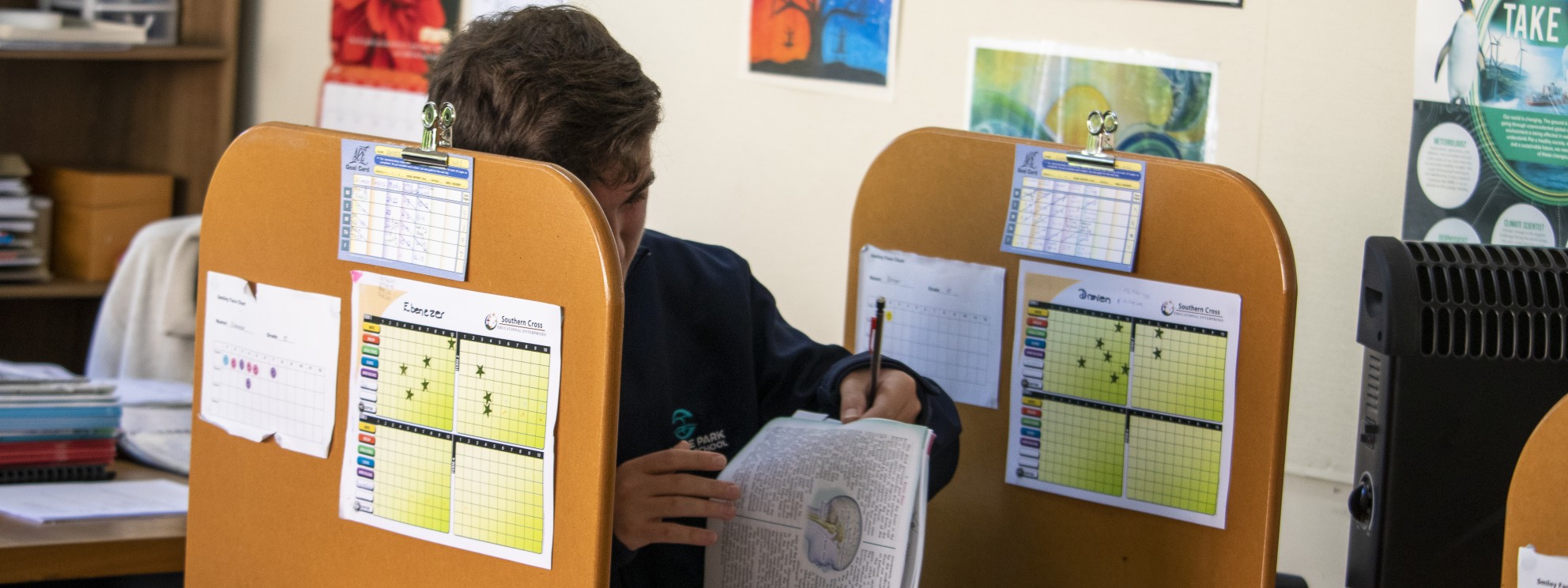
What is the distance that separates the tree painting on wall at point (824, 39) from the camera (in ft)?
6.30

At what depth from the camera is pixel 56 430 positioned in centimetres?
170

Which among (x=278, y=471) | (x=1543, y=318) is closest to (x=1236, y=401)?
(x=1543, y=318)

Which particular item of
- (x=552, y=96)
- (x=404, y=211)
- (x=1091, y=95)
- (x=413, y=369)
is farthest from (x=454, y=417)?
(x=1091, y=95)

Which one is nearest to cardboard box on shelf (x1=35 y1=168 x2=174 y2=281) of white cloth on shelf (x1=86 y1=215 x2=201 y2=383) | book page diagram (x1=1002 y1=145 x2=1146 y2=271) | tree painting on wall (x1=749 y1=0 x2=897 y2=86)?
white cloth on shelf (x1=86 y1=215 x2=201 y2=383)

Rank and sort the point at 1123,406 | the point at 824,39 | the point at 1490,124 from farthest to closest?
the point at 824,39 < the point at 1490,124 < the point at 1123,406

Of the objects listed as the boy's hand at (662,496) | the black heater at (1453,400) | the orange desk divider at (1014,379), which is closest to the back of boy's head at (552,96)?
the boy's hand at (662,496)

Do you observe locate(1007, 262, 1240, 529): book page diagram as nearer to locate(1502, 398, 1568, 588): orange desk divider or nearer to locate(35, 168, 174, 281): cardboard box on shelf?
locate(1502, 398, 1568, 588): orange desk divider

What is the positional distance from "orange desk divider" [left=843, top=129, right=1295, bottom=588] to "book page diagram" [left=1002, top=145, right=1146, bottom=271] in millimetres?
11

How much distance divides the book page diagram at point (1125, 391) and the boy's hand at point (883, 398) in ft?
0.34

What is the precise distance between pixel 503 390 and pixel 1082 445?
1.84 ft

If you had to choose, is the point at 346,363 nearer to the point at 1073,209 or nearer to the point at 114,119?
the point at 1073,209

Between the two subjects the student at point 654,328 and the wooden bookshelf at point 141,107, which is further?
the wooden bookshelf at point 141,107

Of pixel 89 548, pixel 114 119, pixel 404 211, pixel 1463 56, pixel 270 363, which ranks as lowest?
pixel 89 548

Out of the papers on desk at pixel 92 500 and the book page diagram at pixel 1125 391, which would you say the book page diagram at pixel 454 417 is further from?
the papers on desk at pixel 92 500
